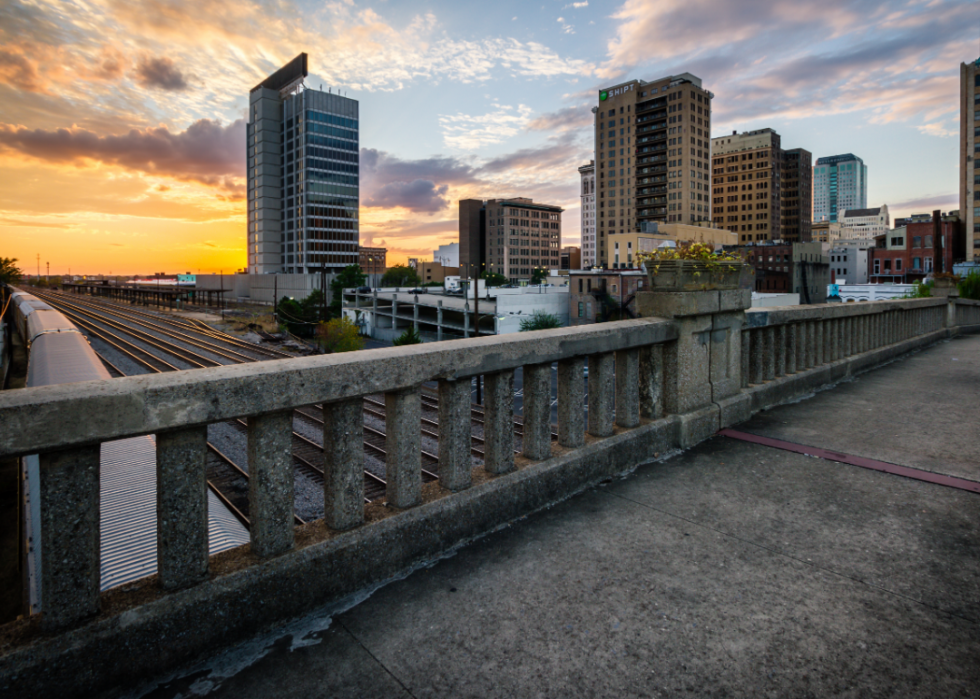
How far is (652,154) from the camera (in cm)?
11156

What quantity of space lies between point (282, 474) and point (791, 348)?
6774mm

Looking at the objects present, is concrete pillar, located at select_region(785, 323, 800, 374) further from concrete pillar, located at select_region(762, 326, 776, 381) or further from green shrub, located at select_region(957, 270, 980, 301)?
green shrub, located at select_region(957, 270, 980, 301)

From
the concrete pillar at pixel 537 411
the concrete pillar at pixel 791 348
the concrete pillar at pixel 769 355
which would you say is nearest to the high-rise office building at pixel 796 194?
the concrete pillar at pixel 791 348

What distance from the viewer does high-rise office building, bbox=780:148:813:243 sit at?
454 ft

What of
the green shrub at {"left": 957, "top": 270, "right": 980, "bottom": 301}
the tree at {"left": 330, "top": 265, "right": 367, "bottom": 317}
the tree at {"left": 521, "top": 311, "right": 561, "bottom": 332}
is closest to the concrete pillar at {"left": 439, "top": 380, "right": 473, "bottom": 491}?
the green shrub at {"left": 957, "top": 270, "right": 980, "bottom": 301}

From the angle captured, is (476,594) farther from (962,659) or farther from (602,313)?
(602,313)

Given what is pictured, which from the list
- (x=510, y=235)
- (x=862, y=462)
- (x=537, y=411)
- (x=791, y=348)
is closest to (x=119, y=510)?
(x=537, y=411)

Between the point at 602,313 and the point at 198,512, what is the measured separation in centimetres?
7355

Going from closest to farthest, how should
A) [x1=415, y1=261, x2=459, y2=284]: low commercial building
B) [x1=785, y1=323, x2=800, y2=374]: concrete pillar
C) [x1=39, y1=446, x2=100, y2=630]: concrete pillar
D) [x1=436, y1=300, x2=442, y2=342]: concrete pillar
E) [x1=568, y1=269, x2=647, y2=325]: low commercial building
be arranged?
[x1=39, y1=446, x2=100, y2=630]: concrete pillar < [x1=785, y1=323, x2=800, y2=374]: concrete pillar < [x1=436, y1=300, x2=442, y2=342]: concrete pillar < [x1=568, y1=269, x2=647, y2=325]: low commercial building < [x1=415, y1=261, x2=459, y2=284]: low commercial building

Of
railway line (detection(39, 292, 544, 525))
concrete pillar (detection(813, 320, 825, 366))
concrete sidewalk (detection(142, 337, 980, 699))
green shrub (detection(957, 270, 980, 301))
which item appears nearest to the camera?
concrete sidewalk (detection(142, 337, 980, 699))

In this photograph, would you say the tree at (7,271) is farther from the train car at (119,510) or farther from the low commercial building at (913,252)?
the low commercial building at (913,252)

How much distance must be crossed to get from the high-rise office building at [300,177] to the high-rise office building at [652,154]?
59827mm

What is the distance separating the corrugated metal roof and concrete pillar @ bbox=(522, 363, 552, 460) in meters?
2.34

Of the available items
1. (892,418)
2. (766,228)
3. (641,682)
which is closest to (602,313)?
(892,418)
